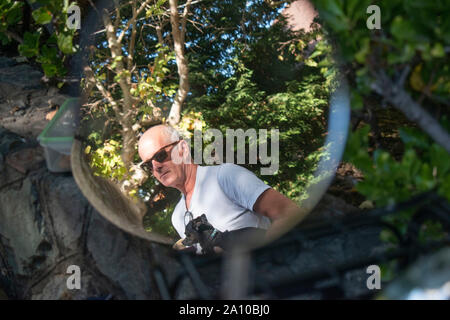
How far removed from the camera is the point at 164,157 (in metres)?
1.76

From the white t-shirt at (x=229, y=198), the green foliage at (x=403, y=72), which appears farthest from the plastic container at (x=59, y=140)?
the green foliage at (x=403, y=72)

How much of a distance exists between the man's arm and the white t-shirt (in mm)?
31

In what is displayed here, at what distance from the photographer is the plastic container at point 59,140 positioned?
164cm

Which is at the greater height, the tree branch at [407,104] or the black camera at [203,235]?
the tree branch at [407,104]

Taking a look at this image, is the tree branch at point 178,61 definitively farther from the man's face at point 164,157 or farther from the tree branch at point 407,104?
the tree branch at point 407,104

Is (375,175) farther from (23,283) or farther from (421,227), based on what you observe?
(23,283)

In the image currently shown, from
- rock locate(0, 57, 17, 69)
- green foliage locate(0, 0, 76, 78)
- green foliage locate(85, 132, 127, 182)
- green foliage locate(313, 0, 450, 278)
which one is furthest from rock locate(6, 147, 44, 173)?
green foliage locate(313, 0, 450, 278)

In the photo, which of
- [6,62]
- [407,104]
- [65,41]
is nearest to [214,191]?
[65,41]

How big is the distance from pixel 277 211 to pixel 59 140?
1000mm

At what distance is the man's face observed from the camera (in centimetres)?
174

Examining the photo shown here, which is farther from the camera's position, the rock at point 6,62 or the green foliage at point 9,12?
the rock at point 6,62

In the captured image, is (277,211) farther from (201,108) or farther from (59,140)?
(59,140)
